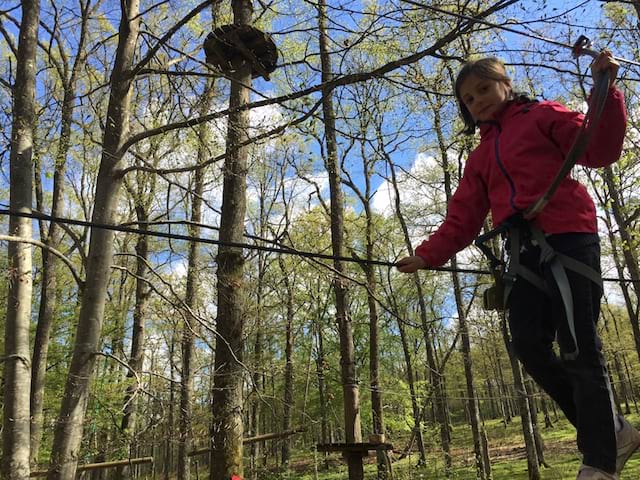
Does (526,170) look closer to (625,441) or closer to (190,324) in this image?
(625,441)

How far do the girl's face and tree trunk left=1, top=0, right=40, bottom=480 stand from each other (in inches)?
155

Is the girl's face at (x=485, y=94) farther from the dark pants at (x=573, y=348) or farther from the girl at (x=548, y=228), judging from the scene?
Result: the dark pants at (x=573, y=348)

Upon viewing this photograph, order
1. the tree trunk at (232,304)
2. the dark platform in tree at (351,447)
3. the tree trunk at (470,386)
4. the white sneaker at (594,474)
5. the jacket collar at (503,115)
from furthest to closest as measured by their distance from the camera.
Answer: the tree trunk at (470,386)
the dark platform in tree at (351,447)
the tree trunk at (232,304)
the jacket collar at (503,115)
the white sneaker at (594,474)

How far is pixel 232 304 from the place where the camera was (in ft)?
14.4

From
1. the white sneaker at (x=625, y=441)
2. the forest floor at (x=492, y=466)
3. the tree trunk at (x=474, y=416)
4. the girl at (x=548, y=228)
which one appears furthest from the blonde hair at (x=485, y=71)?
the tree trunk at (x=474, y=416)

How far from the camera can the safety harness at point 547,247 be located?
1.33 metres

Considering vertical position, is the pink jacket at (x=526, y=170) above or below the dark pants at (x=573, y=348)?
above

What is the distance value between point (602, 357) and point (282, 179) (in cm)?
1787

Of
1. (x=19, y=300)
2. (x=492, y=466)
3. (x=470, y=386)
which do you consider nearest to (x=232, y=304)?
(x=19, y=300)

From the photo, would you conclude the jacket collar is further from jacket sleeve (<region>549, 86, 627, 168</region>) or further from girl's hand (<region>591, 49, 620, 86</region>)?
girl's hand (<region>591, 49, 620, 86</region>)

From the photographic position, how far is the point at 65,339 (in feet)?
46.2

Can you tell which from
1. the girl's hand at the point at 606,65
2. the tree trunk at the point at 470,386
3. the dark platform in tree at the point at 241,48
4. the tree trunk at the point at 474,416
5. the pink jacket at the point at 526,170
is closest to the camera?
the girl's hand at the point at 606,65

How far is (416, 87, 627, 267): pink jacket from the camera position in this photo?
4.68 feet

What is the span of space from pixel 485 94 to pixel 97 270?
3.26 metres
